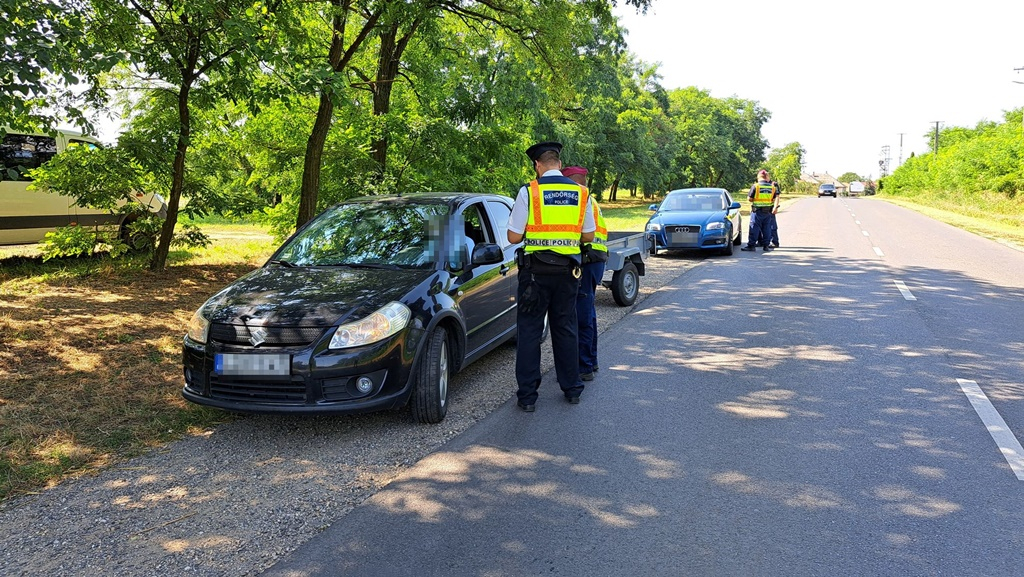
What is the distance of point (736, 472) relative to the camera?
392 cm

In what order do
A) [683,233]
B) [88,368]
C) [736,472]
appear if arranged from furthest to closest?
[683,233], [88,368], [736,472]

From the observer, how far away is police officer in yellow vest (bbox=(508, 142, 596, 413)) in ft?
16.6

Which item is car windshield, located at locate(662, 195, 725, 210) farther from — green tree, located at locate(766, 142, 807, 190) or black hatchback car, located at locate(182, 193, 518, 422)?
green tree, located at locate(766, 142, 807, 190)

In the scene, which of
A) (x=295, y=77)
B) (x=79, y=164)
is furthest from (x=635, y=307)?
(x=79, y=164)

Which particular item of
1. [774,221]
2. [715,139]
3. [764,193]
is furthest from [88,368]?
[715,139]

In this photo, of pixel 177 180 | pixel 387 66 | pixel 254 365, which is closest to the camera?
pixel 254 365

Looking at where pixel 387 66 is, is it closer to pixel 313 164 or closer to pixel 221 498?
pixel 313 164

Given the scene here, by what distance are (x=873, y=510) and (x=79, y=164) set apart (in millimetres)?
10403

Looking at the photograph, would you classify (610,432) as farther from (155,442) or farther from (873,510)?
(155,442)

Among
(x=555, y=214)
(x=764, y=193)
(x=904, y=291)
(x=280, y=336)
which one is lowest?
(x=904, y=291)

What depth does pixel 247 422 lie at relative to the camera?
4.91 m

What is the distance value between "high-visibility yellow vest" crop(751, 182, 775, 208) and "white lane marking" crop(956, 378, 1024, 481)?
10764 millimetres

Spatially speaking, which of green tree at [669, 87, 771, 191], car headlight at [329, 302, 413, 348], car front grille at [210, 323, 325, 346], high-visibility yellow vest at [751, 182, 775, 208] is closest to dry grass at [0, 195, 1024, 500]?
car front grille at [210, 323, 325, 346]

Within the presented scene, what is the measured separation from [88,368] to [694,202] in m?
13.1
